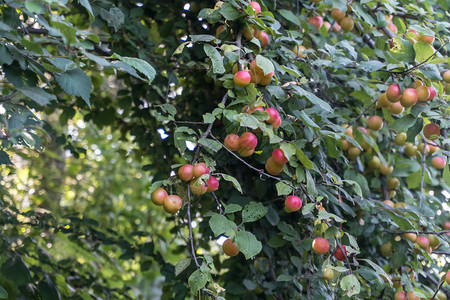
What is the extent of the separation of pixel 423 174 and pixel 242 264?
893 mm

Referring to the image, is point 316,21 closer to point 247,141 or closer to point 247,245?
point 247,141

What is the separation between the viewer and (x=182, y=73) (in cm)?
237

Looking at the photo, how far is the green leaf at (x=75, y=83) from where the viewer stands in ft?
4.04

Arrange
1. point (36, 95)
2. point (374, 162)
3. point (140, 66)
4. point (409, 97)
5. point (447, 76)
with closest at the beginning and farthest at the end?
1. point (36, 95)
2. point (140, 66)
3. point (409, 97)
4. point (447, 76)
5. point (374, 162)

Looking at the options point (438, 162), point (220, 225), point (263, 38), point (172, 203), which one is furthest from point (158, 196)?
point (438, 162)

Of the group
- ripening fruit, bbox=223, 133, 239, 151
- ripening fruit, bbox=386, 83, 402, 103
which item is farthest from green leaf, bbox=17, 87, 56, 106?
ripening fruit, bbox=386, 83, 402, 103

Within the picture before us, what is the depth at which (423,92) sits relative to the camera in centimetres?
165

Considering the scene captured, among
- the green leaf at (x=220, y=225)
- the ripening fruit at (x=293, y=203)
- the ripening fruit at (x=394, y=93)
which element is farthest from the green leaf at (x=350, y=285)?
the ripening fruit at (x=394, y=93)

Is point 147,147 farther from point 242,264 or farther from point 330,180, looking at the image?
point 330,180

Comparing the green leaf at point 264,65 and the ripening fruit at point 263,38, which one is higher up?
the green leaf at point 264,65

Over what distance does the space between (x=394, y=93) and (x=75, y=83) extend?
42.1 inches

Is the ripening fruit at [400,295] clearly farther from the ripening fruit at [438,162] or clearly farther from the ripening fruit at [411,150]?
the ripening fruit at [411,150]

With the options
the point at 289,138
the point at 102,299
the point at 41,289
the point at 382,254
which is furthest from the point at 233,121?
the point at 102,299

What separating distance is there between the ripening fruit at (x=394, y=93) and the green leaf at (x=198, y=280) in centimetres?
90
